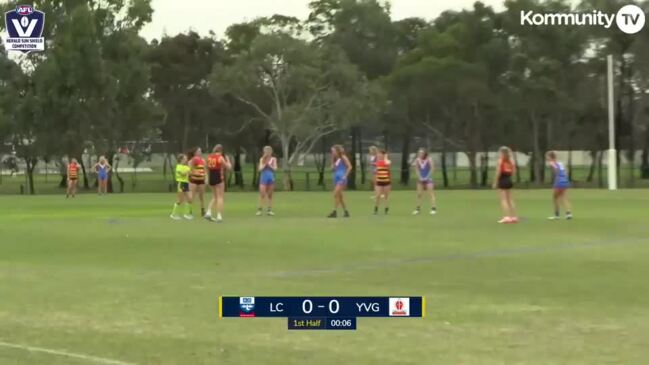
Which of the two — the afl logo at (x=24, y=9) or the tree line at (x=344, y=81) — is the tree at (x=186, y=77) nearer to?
the tree line at (x=344, y=81)

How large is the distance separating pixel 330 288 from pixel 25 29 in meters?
48.3

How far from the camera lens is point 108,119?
→ 59781 millimetres

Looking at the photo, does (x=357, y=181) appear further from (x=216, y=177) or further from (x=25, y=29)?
(x=216, y=177)

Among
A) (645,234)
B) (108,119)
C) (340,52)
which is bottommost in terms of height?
(645,234)

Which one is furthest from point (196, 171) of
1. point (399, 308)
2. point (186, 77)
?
point (186, 77)

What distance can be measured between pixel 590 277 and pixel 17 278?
24.7 ft

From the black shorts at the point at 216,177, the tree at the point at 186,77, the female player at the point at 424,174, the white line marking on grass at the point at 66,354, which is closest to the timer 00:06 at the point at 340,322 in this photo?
the white line marking on grass at the point at 66,354

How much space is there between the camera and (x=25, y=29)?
182ft

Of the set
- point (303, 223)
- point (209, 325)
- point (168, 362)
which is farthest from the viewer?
point (303, 223)

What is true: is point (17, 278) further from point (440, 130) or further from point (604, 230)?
point (440, 130)

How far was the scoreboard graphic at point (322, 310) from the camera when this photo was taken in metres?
8.30

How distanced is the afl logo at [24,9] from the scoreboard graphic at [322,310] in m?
48.6

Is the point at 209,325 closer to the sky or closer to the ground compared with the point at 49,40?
closer to the ground

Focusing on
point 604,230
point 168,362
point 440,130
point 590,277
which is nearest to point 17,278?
point 168,362
